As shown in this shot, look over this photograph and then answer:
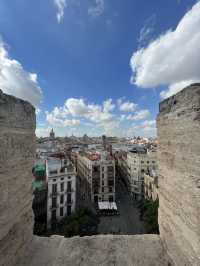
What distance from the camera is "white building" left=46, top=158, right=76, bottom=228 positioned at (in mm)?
16125

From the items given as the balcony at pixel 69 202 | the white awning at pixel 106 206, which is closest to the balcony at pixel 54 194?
A: the balcony at pixel 69 202

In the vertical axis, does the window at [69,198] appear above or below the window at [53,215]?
above

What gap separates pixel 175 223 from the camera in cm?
246

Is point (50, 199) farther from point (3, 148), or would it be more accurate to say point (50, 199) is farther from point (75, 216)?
point (3, 148)

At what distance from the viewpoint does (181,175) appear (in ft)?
7.50

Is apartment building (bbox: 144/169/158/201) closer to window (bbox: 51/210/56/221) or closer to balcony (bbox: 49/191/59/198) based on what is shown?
balcony (bbox: 49/191/59/198)

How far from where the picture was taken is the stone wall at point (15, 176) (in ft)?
7.61

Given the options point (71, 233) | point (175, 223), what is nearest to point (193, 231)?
point (175, 223)

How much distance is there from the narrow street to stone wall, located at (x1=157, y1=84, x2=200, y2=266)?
1452 cm

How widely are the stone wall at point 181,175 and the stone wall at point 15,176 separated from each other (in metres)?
2.45

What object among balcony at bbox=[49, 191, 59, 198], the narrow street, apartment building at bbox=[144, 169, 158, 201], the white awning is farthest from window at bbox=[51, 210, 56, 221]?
apartment building at bbox=[144, 169, 158, 201]

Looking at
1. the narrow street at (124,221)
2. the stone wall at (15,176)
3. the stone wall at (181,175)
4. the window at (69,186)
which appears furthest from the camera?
the window at (69,186)

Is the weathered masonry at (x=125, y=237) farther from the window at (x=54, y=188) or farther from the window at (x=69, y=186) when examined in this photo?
the window at (x=69, y=186)

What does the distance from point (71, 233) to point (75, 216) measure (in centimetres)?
189
